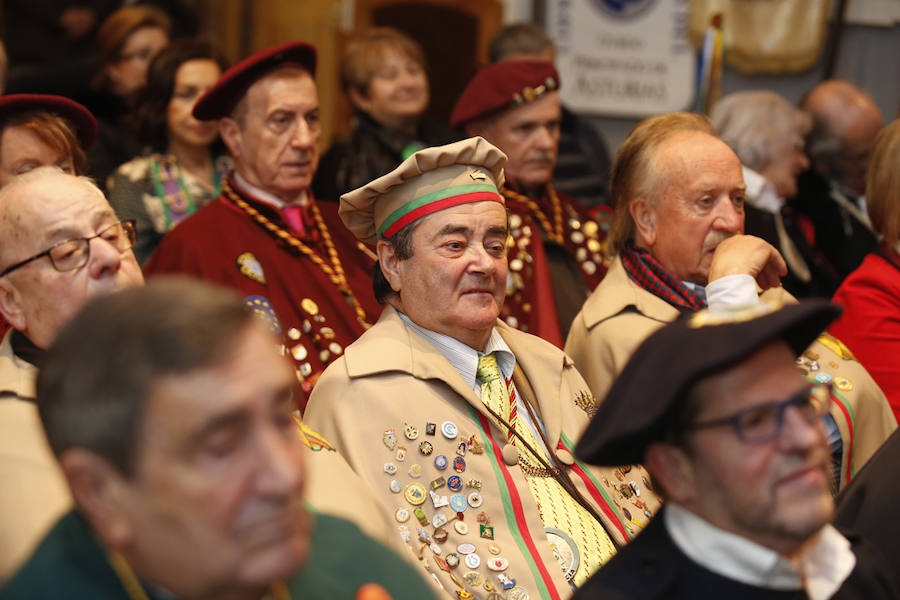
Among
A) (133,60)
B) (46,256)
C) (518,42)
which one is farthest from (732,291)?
Answer: (133,60)

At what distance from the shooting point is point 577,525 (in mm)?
2523

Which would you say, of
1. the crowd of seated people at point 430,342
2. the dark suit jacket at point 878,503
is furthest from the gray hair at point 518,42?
the dark suit jacket at point 878,503

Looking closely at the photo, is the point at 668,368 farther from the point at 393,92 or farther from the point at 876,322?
the point at 393,92

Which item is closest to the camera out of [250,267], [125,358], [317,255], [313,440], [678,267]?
[125,358]

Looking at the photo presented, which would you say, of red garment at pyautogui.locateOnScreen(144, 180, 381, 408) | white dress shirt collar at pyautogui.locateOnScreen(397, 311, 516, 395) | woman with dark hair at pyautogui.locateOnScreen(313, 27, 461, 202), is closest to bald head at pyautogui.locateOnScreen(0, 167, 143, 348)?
white dress shirt collar at pyautogui.locateOnScreen(397, 311, 516, 395)

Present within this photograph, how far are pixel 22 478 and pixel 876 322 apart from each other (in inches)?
98.4

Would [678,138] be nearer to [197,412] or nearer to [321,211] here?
[321,211]

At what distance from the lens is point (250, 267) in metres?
3.51

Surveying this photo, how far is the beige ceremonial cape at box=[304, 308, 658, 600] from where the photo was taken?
236cm

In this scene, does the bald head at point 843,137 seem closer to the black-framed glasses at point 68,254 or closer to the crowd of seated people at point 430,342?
the crowd of seated people at point 430,342

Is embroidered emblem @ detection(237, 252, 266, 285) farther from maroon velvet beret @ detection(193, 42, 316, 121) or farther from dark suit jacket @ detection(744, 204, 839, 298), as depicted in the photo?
dark suit jacket @ detection(744, 204, 839, 298)

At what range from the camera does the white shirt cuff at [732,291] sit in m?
2.73

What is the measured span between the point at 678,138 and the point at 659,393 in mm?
1817

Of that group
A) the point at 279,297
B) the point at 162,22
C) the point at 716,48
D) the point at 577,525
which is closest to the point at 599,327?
the point at 577,525
